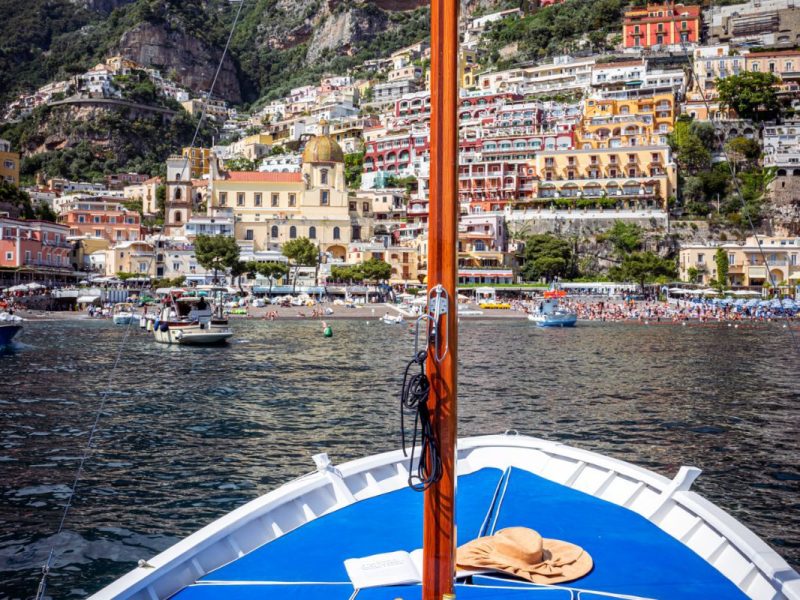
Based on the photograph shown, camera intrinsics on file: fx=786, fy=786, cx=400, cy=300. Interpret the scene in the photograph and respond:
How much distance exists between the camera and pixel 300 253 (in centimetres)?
7294

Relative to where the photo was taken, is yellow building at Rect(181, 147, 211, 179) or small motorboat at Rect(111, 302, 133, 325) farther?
yellow building at Rect(181, 147, 211, 179)

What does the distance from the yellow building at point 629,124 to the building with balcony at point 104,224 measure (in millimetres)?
49425

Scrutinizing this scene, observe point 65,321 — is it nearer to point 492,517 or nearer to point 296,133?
point 492,517

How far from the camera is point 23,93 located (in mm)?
145500

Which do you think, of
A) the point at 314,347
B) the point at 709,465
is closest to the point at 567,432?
the point at 709,465

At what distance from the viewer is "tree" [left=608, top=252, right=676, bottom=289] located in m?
66.4

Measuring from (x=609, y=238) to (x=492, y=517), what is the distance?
2765 inches

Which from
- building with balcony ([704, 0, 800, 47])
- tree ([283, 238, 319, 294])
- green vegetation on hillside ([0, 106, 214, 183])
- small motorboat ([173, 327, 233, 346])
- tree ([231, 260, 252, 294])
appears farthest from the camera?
green vegetation on hillside ([0, 106, 214, 183])

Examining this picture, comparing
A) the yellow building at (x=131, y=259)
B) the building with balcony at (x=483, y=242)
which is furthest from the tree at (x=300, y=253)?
the building with balcony at (x=483, y=242)

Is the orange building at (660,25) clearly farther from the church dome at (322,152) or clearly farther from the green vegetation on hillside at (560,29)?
the church dome at (322,152)

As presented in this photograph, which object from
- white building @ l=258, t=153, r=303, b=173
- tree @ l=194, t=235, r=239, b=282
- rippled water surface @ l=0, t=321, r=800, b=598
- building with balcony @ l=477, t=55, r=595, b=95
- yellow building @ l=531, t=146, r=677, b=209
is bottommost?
rippled water surface @ l=0, t=321, r=800, b=598

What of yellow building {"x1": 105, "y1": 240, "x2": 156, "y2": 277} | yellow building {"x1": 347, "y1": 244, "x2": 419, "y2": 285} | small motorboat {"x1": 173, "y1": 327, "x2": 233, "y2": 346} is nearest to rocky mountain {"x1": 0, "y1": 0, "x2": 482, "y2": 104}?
yellow building {"x1": 105, "y1": 240, "x2": 156, "y2": 277}

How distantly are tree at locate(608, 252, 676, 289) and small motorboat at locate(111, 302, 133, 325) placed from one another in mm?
40381

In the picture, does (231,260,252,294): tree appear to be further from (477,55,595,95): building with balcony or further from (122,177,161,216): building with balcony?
(477,55,595,95): building with balcony
